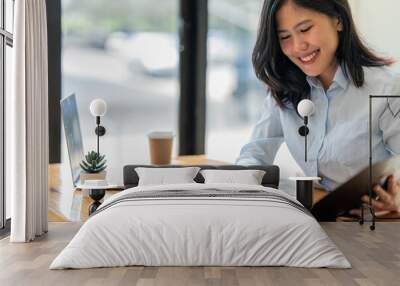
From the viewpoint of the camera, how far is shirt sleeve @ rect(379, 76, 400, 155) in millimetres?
6836

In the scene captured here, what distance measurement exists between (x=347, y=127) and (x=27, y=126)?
131 inches

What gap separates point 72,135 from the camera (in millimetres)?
7039

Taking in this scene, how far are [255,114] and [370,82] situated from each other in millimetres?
1292

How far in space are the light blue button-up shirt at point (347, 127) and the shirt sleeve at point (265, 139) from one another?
230 millimetres

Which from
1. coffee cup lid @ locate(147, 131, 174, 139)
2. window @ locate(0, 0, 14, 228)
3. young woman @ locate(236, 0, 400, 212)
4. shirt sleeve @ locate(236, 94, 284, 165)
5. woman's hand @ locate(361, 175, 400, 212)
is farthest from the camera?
coffee cup lid @ locate(147, 131, 174, 139)

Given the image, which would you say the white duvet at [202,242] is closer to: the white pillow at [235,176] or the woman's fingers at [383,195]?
the white pillow at [235,176]

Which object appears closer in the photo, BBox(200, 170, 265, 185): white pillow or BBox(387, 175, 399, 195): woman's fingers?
BBox(200, 170, 265, 185): white pillow

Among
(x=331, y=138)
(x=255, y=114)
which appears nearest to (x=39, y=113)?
(x=255, y=114)

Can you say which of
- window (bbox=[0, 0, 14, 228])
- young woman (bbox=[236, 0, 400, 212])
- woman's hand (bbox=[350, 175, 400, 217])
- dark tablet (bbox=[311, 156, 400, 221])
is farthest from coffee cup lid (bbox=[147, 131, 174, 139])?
woman's hand (bbox=[350, 175, 400, 217])

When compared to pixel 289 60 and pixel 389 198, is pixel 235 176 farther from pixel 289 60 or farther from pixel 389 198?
pixel 389 198

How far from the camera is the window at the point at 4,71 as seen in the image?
20.0 ft

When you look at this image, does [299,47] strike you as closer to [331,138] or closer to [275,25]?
[275,25]

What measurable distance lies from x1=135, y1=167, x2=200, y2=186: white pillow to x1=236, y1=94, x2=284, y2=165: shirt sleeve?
655 millimetres

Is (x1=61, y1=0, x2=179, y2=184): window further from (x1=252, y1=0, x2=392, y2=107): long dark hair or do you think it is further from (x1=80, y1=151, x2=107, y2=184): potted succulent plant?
(x1=252, y1=0, x2=392, y2=107): long dark hair
